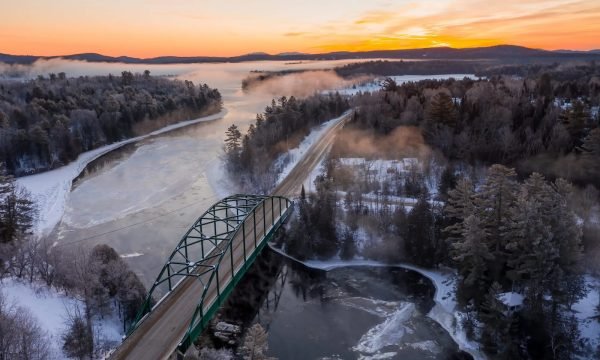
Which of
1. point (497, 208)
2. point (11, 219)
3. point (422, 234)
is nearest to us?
point (497, 208)

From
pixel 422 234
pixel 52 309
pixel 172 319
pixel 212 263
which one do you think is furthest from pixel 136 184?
pixel 172 319

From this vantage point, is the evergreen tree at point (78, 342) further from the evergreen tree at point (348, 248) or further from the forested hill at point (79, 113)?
the forested hill at point (79, 113)

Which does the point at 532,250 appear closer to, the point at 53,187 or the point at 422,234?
the point at 422,234

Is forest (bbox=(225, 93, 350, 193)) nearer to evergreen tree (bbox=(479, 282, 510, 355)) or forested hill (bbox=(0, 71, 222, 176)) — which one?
forested hill (bbox=(0, 71, 222, 176))

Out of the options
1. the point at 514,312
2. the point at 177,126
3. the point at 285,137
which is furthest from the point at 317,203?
the point at 177,126

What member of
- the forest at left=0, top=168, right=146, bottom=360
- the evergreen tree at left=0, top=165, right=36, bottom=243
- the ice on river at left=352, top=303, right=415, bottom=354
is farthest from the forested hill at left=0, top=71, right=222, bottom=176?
the ice on river at left=352, top=303, right=415, bottom=354

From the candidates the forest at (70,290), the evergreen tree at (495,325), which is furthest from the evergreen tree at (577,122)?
the forest at (70,290)

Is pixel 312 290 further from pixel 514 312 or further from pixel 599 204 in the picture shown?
pixel 599 204
